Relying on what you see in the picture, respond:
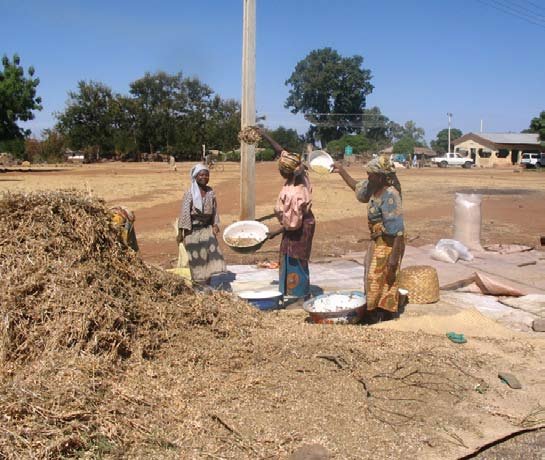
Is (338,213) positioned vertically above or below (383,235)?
below

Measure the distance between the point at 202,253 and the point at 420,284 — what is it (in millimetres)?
2221

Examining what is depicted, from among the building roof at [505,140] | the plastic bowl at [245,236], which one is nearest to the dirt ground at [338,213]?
the plastic bowl at [245,236]

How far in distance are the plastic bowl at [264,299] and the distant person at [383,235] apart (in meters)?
0.91

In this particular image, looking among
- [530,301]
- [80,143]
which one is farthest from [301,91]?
[530,301]

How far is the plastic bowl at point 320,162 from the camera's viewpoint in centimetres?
643

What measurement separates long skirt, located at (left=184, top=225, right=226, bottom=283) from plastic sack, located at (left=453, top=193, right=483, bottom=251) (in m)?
4.68

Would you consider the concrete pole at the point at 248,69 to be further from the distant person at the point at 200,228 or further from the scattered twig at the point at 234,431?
the scattered twig at the point at 234,431

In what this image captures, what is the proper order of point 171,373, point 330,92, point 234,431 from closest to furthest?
1. point 234,431
2. point 171,373
3. point 330,92

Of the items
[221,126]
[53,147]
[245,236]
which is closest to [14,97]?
[53,147]

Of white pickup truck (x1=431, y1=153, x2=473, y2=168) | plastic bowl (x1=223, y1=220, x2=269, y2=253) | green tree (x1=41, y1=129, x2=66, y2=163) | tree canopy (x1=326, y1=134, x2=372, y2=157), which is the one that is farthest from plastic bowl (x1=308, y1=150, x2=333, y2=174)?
tree canopy (x1=326, y1=134, x2=372, y2=157)

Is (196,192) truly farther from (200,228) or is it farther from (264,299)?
(264,299)

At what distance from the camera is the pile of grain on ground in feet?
10.1

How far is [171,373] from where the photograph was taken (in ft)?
12.2

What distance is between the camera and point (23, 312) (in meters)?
3.54
